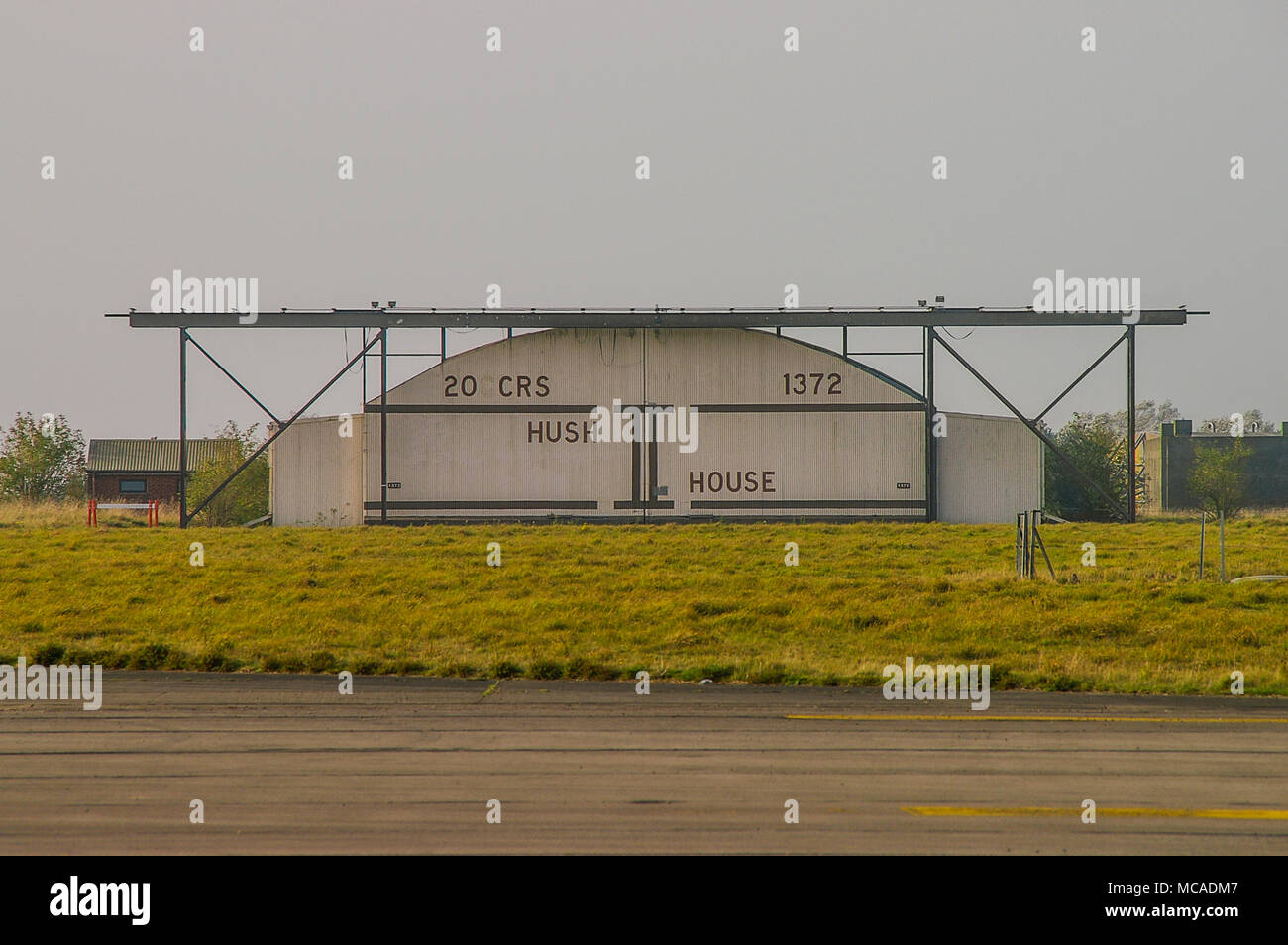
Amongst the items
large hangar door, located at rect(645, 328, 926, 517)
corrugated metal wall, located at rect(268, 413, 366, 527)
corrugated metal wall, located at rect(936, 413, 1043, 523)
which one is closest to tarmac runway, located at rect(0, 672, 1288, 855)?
large hangar door, located at rect(645, 328, 926, 517)

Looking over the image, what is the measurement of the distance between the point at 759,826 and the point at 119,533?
31.9 m

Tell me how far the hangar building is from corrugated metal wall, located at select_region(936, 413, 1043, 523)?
0.05 m

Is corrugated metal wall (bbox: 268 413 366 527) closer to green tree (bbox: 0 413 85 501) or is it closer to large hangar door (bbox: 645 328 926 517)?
large hangar door (bbox: 645 328 926 517)

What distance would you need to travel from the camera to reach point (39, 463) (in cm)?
7112

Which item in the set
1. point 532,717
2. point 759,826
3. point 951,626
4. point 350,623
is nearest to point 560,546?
point 350,623

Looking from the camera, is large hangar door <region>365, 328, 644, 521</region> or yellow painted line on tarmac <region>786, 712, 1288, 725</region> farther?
large hangar door <region>365, 328, 644, 521</region>

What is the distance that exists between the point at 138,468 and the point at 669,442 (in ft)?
204

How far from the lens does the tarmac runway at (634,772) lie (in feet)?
25.3

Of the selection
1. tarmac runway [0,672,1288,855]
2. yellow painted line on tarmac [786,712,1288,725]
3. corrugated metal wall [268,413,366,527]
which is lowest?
yellow painted line on tarmac [786,712,1288,725]

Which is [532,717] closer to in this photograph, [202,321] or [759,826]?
[759,826]

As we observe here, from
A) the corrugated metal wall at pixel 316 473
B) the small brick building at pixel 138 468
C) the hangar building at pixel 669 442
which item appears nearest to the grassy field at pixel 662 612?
the hangar building at pixel 669 442

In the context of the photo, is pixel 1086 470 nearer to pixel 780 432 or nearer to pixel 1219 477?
pixel 1219 477

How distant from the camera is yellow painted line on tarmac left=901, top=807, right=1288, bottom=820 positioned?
27.0ft

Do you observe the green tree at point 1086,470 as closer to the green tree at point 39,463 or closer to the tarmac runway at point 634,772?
the tarmac runway at point 634,772
